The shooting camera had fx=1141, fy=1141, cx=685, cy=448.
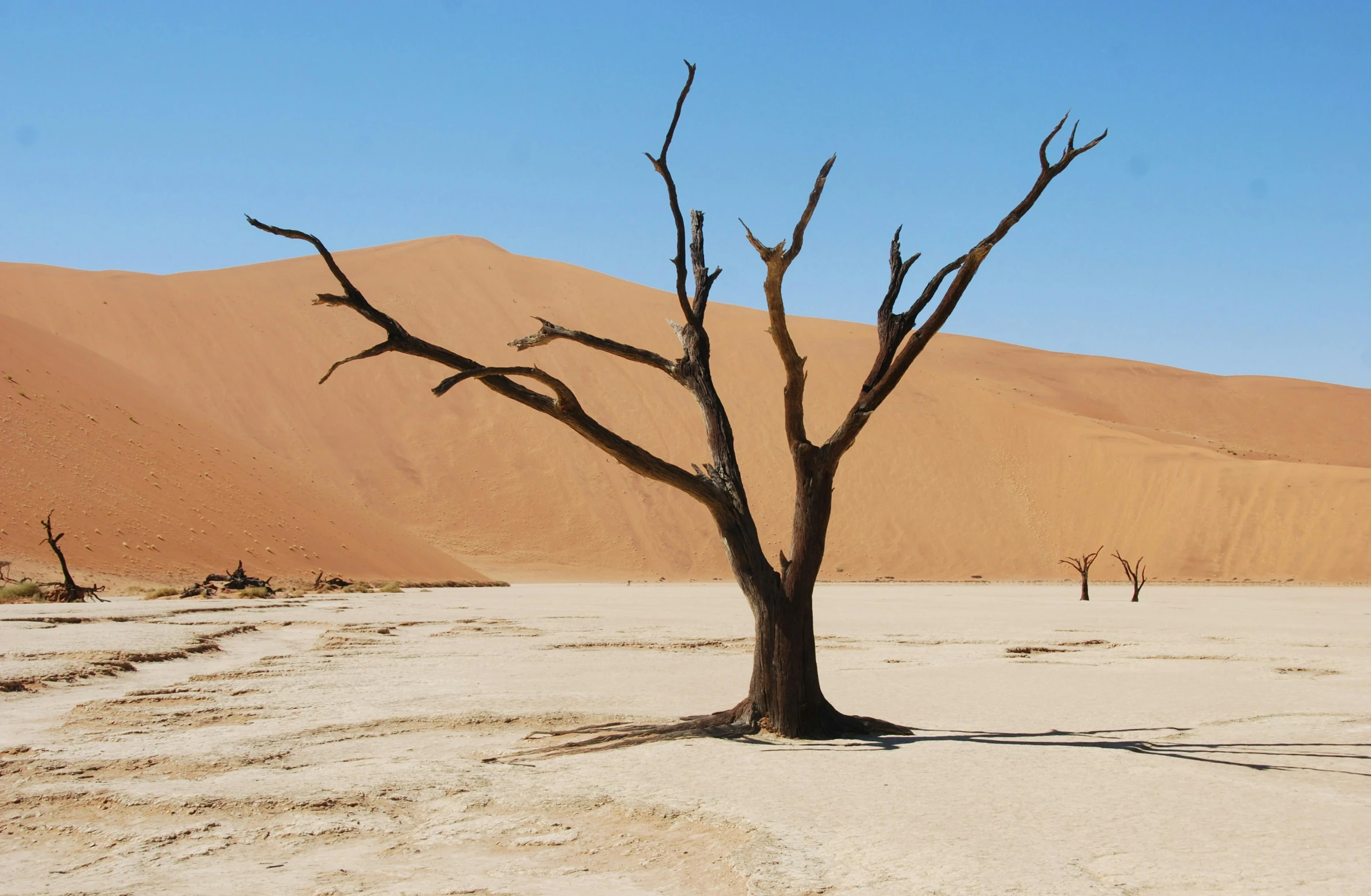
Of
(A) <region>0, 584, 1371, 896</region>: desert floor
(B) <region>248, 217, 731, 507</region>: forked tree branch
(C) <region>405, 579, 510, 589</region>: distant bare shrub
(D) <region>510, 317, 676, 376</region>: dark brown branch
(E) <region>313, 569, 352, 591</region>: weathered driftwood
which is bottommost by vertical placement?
(C) <region>405, 579, 510, 589</region>: distant bare shrub

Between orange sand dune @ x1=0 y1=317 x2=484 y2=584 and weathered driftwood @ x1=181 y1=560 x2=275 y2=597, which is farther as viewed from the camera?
orange sand dune @ x1=0 y1=317 x2=484 y2=584

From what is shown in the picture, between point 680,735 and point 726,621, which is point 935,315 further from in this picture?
point 726,621

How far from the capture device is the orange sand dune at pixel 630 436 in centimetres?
4634

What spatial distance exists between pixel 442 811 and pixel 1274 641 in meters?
13.6

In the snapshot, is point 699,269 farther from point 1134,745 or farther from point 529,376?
point 1134,745

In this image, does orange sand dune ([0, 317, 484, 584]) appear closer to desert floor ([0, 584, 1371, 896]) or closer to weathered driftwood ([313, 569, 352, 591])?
weathered driftwood ([313, 569, 352, 591])

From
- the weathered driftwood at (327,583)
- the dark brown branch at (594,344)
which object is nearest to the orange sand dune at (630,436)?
the weathered driftwood at (327,583)

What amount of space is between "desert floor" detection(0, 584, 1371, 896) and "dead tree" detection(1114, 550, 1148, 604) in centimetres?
1659

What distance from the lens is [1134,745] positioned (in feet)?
23.0

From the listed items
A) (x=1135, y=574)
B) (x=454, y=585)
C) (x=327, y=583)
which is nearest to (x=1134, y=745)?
(x=327, y=583)

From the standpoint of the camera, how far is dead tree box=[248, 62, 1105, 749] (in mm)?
7273

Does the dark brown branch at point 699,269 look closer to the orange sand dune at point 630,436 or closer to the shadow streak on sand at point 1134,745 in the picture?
the shadow streak on sand at point 1134,745

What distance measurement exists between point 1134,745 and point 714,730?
260 cm

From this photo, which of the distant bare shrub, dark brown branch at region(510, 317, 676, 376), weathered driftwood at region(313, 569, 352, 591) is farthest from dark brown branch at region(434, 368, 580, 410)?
the distant bare shrub
